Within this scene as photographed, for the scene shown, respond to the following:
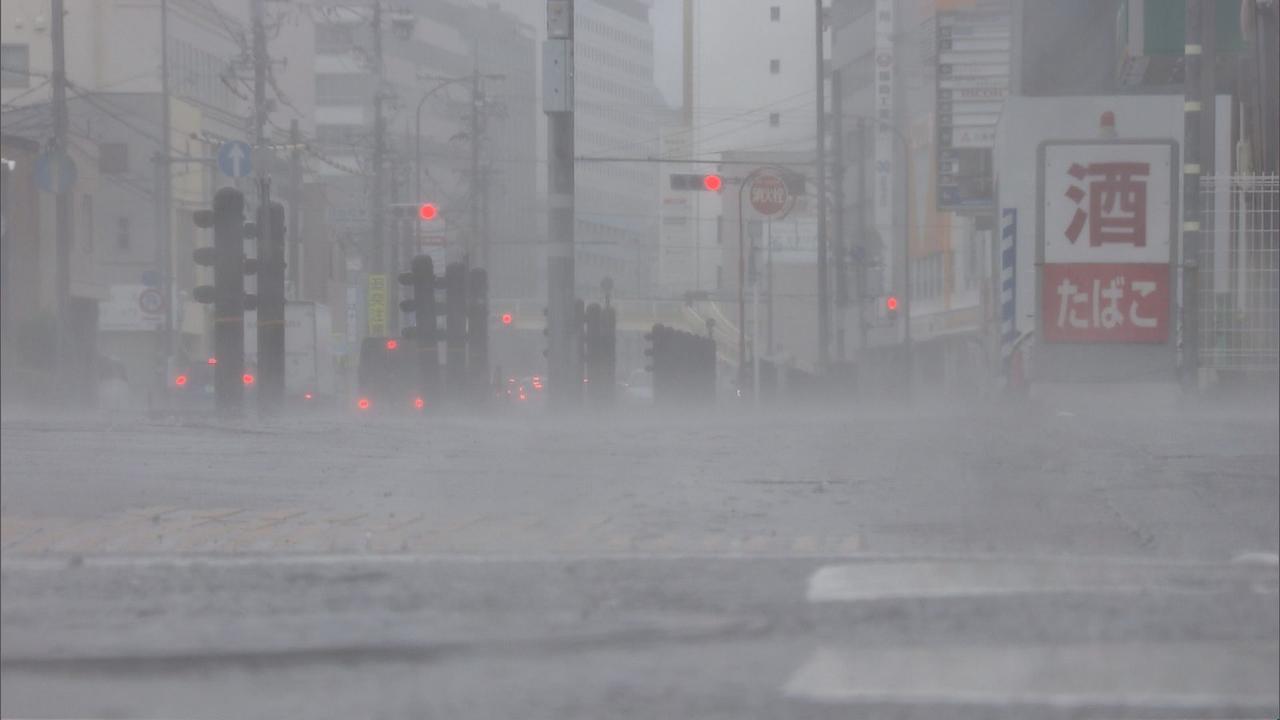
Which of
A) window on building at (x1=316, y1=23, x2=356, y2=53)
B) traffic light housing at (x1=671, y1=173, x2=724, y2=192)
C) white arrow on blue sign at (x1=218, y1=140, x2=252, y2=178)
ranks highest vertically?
window on building at (x1=316, y1=23, x2=356, y2=53)

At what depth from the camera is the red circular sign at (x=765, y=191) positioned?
7527 mm

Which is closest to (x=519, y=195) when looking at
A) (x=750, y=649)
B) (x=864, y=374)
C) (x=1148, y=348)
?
(x=1148, y=348)

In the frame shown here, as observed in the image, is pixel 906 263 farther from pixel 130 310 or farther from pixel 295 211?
pixel 130 310

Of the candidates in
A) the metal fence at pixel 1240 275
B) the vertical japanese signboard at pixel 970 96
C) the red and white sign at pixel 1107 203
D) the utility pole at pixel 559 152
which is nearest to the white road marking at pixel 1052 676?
the utility pole at pixel 559 152

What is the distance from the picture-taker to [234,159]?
12.6 feet

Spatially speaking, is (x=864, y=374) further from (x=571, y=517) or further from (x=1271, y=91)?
(x=571, y=517)

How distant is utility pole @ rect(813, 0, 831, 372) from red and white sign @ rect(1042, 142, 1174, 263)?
44.0 inches

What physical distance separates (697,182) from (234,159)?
3.54 meters

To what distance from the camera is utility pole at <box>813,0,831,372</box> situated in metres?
6.27

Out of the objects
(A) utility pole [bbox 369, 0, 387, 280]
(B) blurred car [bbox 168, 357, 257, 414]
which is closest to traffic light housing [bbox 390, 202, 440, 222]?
(A) utility pole [bbox 369, 0, 387, 280]

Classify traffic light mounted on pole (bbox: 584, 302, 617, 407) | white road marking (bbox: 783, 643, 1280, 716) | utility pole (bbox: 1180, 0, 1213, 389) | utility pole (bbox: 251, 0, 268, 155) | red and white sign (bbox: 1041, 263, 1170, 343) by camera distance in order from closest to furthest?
white road marking (bbox: 783, 643, 1280, 716), utility pole (bbox: 251, 0, 268, 155), red and white sign (bbox: 1041, 263, 1170, 343), traffic light mounted on pole (bbox: 584, 302, 617, 407), utility pole (bbox: 1180, 0, 1213, 389)

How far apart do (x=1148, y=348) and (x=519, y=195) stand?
318cm

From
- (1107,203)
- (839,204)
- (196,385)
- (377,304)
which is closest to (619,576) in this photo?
(196,385)

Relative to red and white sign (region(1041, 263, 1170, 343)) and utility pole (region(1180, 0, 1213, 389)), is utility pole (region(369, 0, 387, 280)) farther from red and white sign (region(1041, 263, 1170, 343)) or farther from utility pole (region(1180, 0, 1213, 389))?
utility pole (region(1180, 0, 1213, 389))
